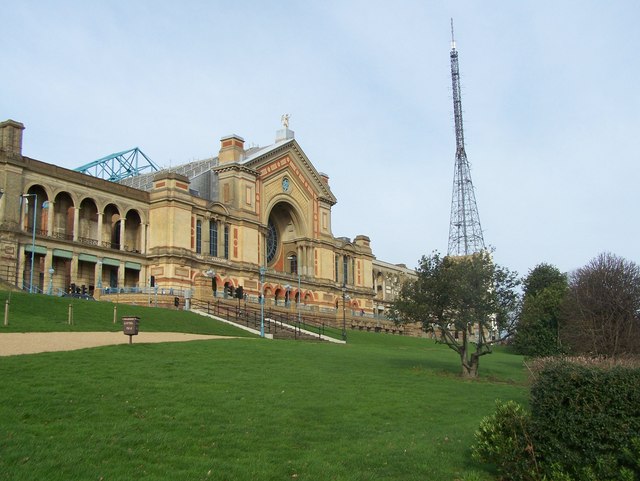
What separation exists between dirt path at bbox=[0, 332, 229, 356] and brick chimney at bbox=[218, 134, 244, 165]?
42125mm

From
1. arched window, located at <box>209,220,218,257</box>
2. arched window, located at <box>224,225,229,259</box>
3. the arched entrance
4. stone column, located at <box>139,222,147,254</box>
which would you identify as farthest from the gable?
stone column, located at <box>139,222,147,254</box>

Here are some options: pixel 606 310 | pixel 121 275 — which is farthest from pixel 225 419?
pixel 121 275

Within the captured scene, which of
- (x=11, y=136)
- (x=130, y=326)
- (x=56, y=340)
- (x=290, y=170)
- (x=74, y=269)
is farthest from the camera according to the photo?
(x=290, y=170)

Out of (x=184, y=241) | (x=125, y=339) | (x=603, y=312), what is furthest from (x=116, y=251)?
(x=603, y=312)

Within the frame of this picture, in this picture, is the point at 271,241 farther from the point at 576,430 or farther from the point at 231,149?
the point at 576,430

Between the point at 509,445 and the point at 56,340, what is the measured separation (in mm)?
18549

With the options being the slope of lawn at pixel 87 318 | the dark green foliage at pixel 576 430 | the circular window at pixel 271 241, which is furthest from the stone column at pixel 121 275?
the dark green foliage at pixel 576 430

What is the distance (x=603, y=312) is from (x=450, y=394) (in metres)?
21.1

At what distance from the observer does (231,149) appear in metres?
70.4

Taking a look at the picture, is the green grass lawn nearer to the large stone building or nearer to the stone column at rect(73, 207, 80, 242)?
the large stone building

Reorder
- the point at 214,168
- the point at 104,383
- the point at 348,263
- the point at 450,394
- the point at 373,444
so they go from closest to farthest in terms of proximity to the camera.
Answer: the point at 373,444 < the point at 104,383 < the point at 450,394 < the point at 214,168 < the point at 348,263

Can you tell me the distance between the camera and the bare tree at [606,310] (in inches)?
1361

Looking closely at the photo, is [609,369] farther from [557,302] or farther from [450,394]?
[557,302]

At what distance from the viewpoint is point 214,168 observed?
70.7 m
